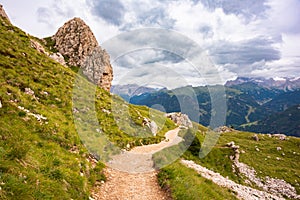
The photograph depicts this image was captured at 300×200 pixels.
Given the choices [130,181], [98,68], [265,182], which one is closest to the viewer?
[130,181]

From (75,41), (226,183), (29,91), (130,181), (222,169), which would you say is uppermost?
(75,41)

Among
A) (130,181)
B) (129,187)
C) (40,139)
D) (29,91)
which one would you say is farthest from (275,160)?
(40,139)

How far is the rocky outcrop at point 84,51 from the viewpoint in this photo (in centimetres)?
7100

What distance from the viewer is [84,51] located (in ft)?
253

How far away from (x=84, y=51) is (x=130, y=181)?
67898 millimetres

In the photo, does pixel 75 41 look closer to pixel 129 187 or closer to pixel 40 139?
pixel 40 139

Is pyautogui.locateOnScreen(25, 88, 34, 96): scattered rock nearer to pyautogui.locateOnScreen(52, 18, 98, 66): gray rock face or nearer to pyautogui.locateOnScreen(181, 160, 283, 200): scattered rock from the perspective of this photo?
pyautogui.locateOnScreen(181, 160, 283, 200): scattered rock

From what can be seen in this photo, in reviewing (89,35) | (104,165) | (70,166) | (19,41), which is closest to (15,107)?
(70,166)

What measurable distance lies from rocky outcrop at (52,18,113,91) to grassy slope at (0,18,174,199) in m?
38.4

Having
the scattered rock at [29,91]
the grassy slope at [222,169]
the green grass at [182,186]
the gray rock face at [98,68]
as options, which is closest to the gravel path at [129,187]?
the green grass at [182,186]

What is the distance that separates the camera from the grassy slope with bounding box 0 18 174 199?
10.2 metres

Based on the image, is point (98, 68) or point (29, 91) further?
point (98, 68)

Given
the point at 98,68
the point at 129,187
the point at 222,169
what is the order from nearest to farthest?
the point at 129,187 → the point at 222,169 → the point at 98,68

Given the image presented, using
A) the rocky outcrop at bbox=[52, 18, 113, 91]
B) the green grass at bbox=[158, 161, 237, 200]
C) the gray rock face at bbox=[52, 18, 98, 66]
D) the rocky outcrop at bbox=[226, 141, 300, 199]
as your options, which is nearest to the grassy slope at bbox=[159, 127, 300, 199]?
the green grass at bbox=[158, 161, 237, 200]
